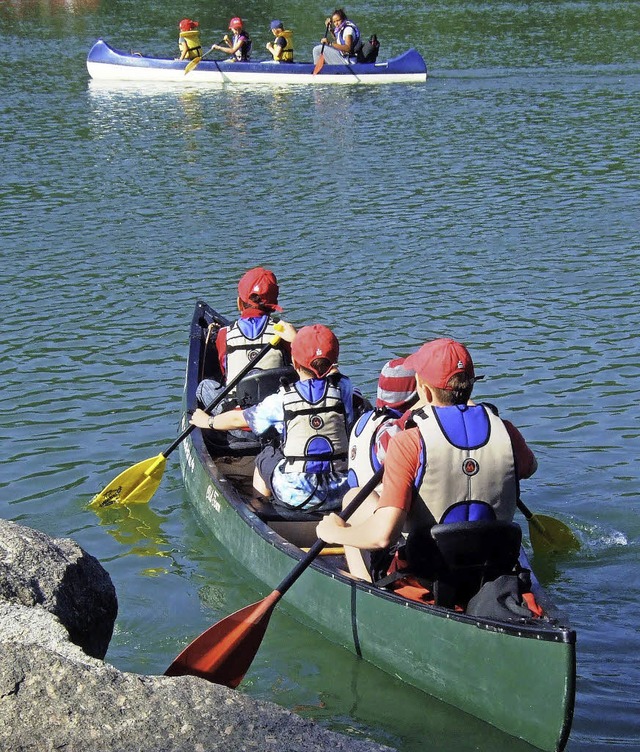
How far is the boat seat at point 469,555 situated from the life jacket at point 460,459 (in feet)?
0.35

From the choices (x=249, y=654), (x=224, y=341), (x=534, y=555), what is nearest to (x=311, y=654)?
(x=249, y=654)

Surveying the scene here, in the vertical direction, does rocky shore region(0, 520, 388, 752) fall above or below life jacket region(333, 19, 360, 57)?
below

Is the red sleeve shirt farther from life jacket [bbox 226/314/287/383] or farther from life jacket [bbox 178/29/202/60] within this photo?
life jacket [bbox 178/29/202/60]

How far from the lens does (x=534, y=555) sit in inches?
293

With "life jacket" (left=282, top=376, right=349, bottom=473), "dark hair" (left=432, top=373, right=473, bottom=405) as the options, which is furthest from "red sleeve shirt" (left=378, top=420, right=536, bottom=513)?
"life jacket" (left=282, top=376, right=349, bottom=473)

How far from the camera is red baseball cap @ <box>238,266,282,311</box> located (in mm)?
8664

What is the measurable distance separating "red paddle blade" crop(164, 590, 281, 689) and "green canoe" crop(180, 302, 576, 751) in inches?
20.9

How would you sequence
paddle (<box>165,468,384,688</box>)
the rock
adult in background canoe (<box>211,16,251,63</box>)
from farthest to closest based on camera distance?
adult in background canoe (<box>211,16,251,63</box>) → paddle (<box>165,468,384,688</box>) → the rock

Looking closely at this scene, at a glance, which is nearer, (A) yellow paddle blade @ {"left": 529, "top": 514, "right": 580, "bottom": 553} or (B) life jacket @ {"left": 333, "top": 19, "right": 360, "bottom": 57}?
(A) yellow paddle blade @ {"left": 529, "top": 514, "right": 580, "bottom": 553}

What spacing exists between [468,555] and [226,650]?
1240mm

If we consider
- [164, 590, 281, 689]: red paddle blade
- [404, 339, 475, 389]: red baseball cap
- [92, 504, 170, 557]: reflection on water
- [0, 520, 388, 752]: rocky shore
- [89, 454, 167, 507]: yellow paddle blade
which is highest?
[404, 339, 475, 389]: red baseball cap

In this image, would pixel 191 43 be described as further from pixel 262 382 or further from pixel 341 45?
pixel 262 382

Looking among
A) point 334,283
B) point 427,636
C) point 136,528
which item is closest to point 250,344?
point 136,528

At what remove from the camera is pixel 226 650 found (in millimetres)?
5773
